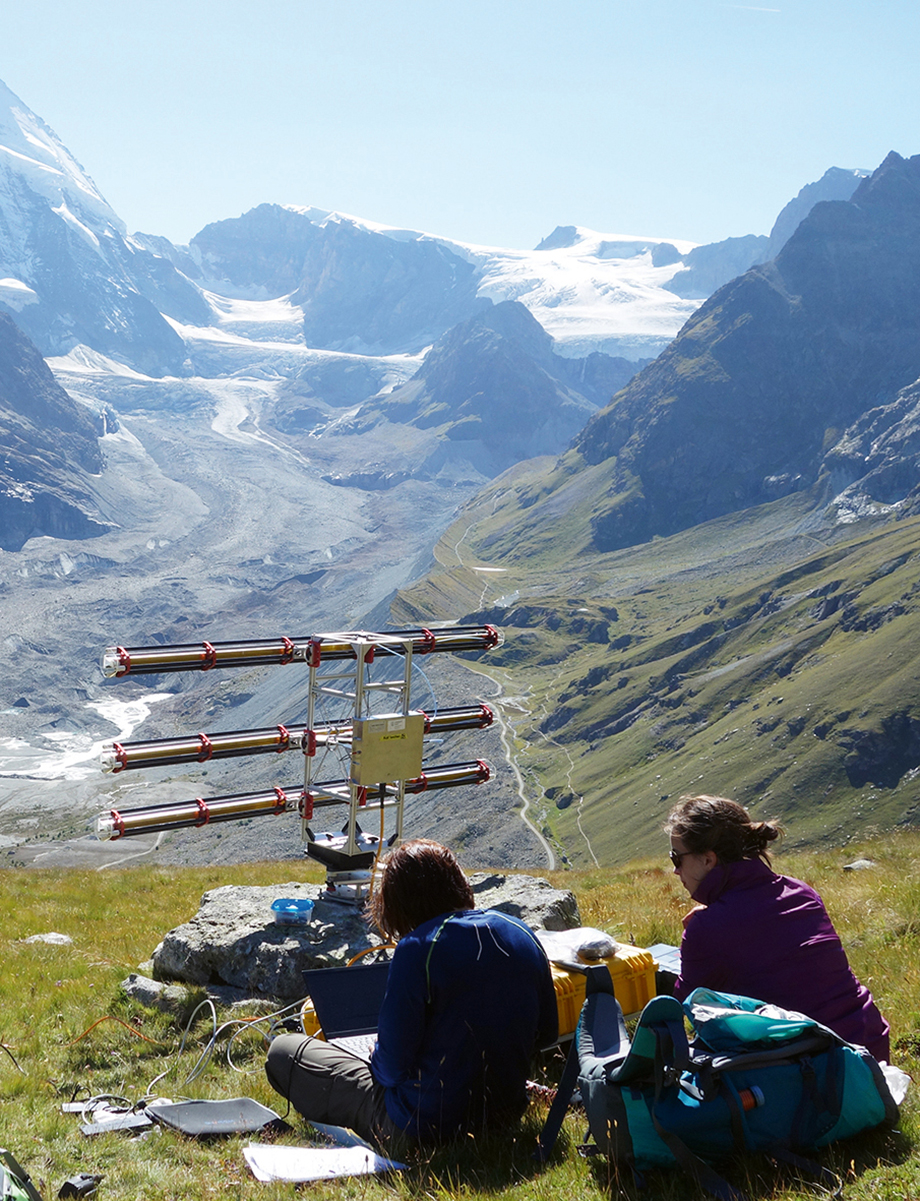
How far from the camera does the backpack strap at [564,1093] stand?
20.8 feet

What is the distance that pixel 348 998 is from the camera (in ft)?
29.4

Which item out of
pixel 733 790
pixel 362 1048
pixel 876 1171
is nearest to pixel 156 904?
pixel 362 1048

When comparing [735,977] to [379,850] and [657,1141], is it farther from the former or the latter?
[379,850]

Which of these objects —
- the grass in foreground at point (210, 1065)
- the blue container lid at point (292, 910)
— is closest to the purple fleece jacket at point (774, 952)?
the grass in foreground at point (210, 1065)

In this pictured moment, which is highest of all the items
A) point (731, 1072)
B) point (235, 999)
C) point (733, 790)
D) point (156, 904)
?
point (731, 1072)

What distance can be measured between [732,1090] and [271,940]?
781 centimetres

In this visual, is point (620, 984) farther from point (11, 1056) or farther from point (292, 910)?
point (11, 1056)

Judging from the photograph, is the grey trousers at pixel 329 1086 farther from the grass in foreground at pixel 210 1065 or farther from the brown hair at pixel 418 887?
the brown hair at pixel 418 887

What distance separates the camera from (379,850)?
45.6ft

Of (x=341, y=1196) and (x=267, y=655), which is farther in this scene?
(x=267, y=655)

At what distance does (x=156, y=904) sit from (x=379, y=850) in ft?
23.3

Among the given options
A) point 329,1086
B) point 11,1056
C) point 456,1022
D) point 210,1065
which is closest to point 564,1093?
point 456,1022

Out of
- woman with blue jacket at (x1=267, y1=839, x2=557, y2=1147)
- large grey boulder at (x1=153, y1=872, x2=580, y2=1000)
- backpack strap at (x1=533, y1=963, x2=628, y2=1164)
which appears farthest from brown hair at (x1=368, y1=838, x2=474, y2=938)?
large grey boulder at (x1=153, y1=872, x2=580, y2=1000)

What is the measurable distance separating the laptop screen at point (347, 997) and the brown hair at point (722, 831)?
10.6 feet
